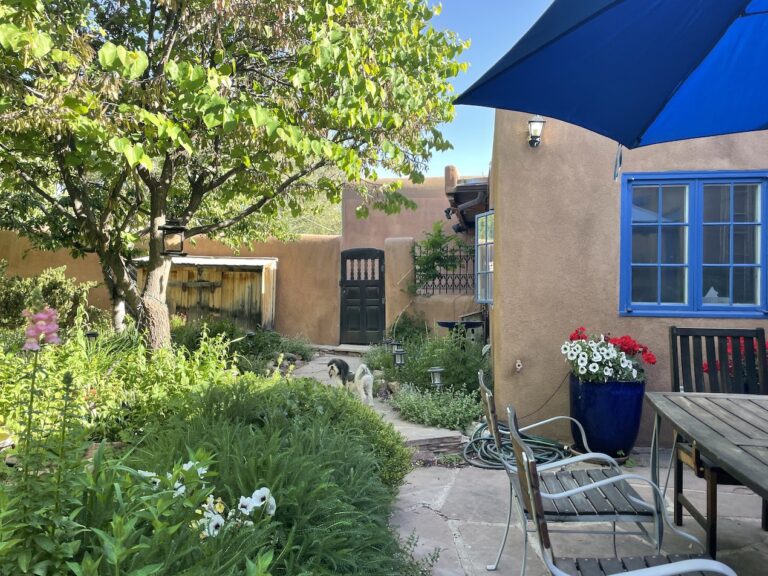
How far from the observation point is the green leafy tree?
12.4 feet

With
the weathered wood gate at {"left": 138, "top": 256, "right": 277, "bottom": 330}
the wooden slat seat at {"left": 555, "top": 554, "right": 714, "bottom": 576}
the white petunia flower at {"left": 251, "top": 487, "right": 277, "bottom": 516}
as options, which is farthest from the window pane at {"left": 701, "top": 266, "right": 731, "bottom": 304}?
the weathered wood gate at {"left": 138, "top": 256, "right": 277, "bottom": 330}

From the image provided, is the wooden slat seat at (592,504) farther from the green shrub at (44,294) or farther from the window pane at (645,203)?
the green shrub at (44,294)

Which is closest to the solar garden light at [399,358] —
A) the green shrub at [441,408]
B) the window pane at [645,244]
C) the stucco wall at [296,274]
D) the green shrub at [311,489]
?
the green shrub at [441,408]

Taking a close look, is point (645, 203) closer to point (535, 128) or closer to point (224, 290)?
point (535, 128)

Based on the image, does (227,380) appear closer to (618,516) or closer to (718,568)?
(618,516)

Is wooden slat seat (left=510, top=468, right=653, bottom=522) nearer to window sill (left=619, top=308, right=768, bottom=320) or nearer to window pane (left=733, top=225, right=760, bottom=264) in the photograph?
window sill (left=619, top=308, right=768, bottom=320)

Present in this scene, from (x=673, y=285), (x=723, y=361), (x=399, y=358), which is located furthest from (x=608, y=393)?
(x=399, y=358)

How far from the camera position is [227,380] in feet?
15.3

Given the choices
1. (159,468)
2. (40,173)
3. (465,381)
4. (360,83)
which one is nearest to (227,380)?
(159,468)

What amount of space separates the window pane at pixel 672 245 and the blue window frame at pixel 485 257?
1991 millimetres

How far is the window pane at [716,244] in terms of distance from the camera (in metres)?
5.03

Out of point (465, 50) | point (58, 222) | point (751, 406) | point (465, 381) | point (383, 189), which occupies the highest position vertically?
point (465, 50)

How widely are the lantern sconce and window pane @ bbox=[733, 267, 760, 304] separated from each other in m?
5.33

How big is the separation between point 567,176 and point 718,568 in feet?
13.4
